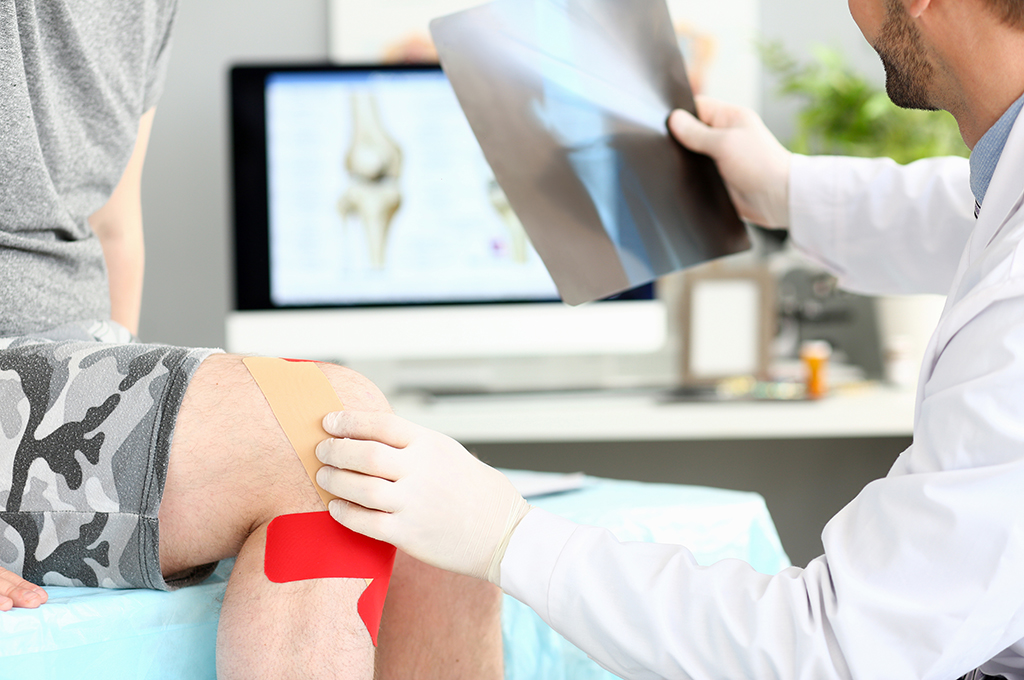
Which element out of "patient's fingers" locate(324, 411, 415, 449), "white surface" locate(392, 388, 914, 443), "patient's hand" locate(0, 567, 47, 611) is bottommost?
"white surface" locate(392, 388, 914, 443)

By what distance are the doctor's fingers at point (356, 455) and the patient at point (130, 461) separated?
2cm

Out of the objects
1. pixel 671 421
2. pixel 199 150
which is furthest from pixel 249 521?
pixel 199 150

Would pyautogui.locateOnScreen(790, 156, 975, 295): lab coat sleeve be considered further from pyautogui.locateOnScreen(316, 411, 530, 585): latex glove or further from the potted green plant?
the potted green plant

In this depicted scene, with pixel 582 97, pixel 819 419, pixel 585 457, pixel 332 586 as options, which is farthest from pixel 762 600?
pixel 585 457

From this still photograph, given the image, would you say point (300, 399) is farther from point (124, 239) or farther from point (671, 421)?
point (671, 421)

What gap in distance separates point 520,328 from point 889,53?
1.03m

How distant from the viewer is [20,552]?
1.99 ft

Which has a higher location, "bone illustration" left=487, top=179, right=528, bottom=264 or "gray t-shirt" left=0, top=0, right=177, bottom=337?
"gray t-shirt" left=0, top=0, right=177, bottom=337

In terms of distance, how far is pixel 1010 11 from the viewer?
0.66 meters

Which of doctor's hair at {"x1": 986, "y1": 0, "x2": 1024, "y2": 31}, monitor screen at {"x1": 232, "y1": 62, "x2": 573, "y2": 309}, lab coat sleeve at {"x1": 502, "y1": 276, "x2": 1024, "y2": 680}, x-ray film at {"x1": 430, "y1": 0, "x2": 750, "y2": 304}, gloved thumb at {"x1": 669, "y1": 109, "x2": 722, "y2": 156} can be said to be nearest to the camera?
lab coat sleeve at {"x1": 502, "y1": 276, "x2": 1024, "y2": 680}

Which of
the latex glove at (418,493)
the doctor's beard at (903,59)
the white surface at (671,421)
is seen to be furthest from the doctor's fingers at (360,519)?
the white surface at (671,421)

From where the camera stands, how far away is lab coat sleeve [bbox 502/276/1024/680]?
54 cm

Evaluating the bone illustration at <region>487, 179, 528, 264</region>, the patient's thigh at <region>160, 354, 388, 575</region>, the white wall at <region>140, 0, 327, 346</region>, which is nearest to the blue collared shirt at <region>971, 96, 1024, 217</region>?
the patient's thigh at <region>160, 354, 388, 575</region>

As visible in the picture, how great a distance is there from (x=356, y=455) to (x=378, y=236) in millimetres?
1182
